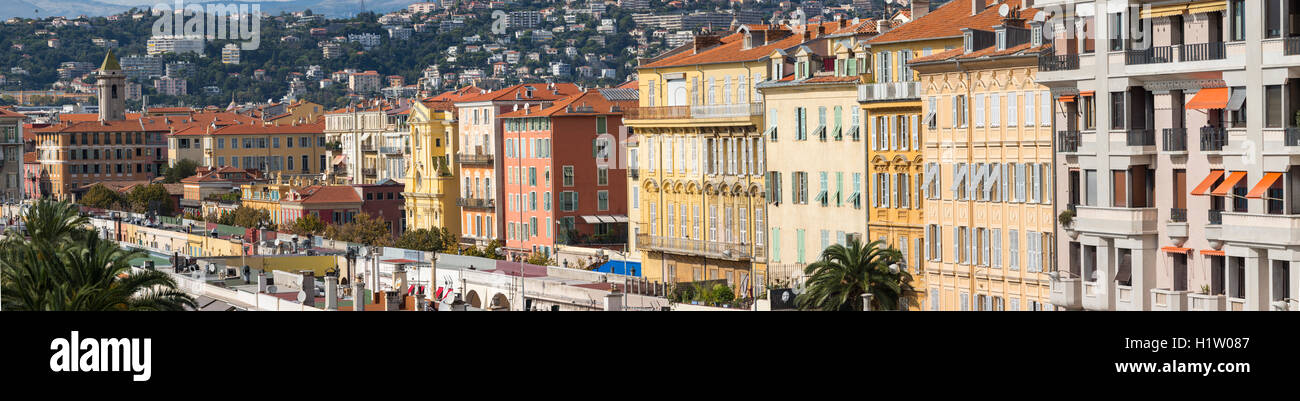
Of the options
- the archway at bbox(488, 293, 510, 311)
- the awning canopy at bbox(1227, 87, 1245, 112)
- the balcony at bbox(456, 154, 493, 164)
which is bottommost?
the archway at bbox(488, 293, 510, 311)

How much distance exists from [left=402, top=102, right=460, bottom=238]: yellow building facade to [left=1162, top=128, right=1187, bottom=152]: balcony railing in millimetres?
78160

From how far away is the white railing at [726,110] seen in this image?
202 feet

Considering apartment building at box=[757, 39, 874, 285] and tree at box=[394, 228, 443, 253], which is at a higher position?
apartment building at box=[757, 39, 874, 285]

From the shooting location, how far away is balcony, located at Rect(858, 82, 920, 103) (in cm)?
4916

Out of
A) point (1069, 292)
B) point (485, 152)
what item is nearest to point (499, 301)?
point (1069, 292)

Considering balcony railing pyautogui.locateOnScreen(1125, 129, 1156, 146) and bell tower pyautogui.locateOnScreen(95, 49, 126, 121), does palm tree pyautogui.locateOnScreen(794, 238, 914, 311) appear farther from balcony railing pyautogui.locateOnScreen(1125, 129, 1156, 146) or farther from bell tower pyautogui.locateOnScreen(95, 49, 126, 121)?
bell tower pyautogui.locateOnScreen(95, 49, 126, 121)

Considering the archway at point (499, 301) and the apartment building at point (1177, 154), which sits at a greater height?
the apartment building at point (1177, 154)

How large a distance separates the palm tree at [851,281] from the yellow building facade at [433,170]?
68337 mm

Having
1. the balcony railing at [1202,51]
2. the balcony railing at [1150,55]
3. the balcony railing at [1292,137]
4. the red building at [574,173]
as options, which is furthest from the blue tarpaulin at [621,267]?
the balcony railing at [1292,137]

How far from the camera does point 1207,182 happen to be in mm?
34844

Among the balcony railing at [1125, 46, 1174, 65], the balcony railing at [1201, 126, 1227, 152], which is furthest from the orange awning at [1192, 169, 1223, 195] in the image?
the balcony railing at [1125, 46, 1174, 65]

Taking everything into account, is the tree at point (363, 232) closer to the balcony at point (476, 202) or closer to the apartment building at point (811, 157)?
the balcony at point (476, 202)
